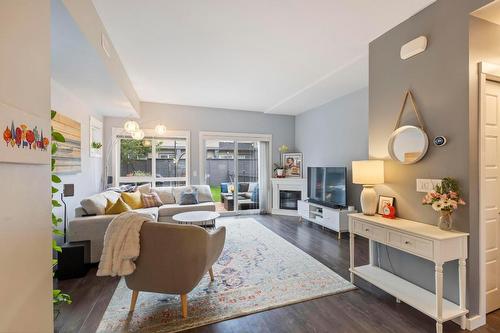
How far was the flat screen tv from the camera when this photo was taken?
4293 millimetres

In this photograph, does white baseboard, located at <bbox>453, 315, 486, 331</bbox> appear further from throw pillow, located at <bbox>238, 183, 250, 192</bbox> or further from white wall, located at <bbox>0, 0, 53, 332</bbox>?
throw pillow, located at <bbox>238, 183, 250, 192</bbox>

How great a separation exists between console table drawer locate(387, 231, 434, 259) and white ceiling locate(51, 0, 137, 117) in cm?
317

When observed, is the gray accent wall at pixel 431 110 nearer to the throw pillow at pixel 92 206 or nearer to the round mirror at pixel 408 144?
the round mirror at pixel 408 144

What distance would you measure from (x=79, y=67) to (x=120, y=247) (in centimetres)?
207

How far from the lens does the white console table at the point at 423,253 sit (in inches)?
68.2

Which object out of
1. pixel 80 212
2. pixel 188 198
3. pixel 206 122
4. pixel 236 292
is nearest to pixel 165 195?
pixel 188 198

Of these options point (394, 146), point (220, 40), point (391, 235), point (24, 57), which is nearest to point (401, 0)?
point (394, 146)

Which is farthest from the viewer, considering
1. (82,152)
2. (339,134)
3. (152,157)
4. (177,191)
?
(152,157)

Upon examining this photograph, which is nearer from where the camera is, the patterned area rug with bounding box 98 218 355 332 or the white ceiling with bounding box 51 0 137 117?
the white ceiling with bounding box 51 0 137 117

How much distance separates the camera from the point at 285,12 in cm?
221

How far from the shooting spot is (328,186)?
466 centimetres

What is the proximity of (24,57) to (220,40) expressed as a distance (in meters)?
2.03

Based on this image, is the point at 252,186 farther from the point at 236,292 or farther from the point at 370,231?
the point at 370,231

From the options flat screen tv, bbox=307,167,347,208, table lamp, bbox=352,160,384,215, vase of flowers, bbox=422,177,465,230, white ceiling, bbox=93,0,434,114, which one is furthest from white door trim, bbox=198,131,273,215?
vase of flowers, bbox=422,177,465,230
